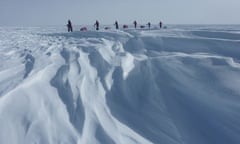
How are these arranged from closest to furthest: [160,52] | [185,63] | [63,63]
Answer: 1. [185,63]
2. [63,63]
3. [160,52]

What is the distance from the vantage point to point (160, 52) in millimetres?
4801

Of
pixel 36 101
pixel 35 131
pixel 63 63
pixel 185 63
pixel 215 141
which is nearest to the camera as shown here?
pixel 215 141

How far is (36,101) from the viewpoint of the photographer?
2.73 m

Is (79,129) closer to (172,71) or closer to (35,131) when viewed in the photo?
(35,131)

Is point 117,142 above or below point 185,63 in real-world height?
below

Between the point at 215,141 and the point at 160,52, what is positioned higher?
the point at 160,52

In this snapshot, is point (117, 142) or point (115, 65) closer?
point (117, 142)

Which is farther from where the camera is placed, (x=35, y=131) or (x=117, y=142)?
(x=35, y=131)

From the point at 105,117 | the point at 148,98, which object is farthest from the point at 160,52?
the point at 105,117

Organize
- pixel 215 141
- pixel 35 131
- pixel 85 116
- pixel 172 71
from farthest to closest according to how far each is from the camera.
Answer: pixel 172 71
pixel 85 116
pixel 35 131
pixel 215 141

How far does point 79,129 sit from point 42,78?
1571 mm

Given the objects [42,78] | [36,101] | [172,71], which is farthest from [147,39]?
[36,101]

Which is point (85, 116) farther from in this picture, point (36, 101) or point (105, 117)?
point (36, 101)

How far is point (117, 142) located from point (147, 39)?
13.8 ft
